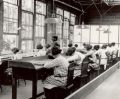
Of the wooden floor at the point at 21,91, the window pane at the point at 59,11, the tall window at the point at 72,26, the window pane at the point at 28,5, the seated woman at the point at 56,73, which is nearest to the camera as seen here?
the seated woman at the point at 56,73

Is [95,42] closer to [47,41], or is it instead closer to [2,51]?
[47,41]

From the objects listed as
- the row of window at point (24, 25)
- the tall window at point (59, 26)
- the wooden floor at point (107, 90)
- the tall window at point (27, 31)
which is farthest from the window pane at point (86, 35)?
the wooden floor at point (107, 90)

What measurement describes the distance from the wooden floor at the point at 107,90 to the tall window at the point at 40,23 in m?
4.37

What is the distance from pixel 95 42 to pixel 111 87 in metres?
9.93

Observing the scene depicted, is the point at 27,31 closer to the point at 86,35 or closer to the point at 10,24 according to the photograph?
the point at 10,24

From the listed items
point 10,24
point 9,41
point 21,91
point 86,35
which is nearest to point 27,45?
point 9,41

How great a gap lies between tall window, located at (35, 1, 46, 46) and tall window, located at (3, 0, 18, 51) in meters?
1.94

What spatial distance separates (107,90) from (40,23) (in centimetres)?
583

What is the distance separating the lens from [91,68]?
22.7 ft

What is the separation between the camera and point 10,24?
29.6ft

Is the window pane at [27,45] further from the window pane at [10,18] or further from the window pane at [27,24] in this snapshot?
the window pane at [10,18]

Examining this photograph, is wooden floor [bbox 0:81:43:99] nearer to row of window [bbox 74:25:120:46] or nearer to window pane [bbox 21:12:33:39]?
window pane [bbox 21:12:33:39]

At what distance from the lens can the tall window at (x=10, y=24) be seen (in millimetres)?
8659

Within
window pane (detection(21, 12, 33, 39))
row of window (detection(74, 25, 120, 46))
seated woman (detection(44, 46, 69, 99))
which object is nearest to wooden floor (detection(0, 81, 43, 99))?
seated woman (detection(44, 46, 69, 99))
